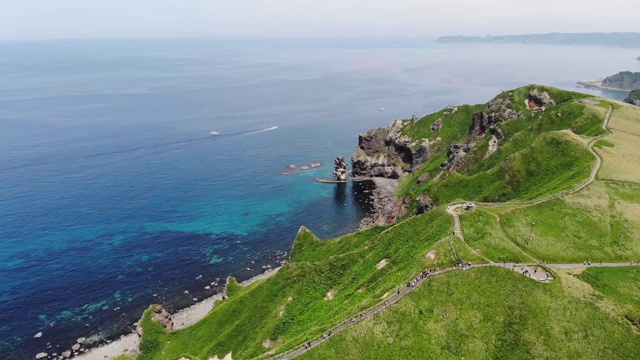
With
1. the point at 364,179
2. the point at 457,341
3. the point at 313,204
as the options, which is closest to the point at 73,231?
the point at 313,204

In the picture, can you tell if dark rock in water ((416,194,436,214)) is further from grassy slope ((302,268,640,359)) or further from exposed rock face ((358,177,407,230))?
grassy slope ((302,268,640,359))

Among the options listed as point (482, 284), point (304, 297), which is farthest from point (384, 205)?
point (482, 284)

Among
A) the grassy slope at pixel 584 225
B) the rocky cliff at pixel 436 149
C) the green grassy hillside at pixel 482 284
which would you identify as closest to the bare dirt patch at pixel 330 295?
the green grassy hillside at pixel 482 284

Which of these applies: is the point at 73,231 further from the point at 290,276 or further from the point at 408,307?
the point at 408,307

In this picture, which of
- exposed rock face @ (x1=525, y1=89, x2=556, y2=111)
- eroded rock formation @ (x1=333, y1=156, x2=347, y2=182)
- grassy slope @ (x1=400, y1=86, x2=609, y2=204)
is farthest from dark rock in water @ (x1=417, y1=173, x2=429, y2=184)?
exposed rock face @ (x1=525, y1=89, x2=556, y2=111)

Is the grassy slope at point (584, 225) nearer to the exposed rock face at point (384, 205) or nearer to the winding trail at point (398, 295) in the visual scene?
the winding trail at point (398, 295)
